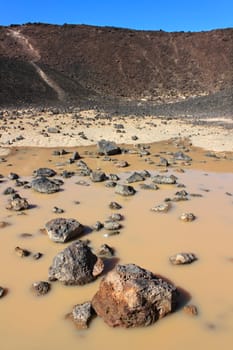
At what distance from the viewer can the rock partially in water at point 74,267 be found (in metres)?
4.76

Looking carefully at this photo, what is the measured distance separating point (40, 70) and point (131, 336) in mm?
49585

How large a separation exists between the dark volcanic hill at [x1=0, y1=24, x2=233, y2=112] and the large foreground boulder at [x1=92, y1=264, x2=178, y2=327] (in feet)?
125

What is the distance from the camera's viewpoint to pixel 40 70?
50.0 metres

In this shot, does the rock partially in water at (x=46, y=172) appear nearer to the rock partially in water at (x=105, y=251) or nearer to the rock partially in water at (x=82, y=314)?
the rock partially in water at (x=105, y=251)

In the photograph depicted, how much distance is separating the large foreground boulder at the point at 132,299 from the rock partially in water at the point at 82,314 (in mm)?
72

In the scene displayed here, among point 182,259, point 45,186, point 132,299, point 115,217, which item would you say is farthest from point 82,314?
point 45,186

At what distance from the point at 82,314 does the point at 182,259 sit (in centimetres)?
179

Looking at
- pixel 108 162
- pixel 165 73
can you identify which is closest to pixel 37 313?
pixel 108 162

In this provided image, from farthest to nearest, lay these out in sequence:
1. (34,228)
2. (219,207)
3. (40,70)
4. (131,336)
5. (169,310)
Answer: (40,70), (219,207), (34,228), (169,310), (131,336)

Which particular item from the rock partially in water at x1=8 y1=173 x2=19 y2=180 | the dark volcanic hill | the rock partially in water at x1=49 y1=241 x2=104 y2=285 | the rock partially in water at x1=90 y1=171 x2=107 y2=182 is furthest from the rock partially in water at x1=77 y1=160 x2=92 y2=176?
the dark volcanic hill

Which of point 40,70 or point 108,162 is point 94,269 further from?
point 40,70

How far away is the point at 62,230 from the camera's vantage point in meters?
6.05

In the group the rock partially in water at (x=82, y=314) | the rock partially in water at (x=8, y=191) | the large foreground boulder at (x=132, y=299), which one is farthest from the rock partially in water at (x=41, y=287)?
the rock partially in water at (x=8, y=191)

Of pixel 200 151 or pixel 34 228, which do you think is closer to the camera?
pixel 34 228
